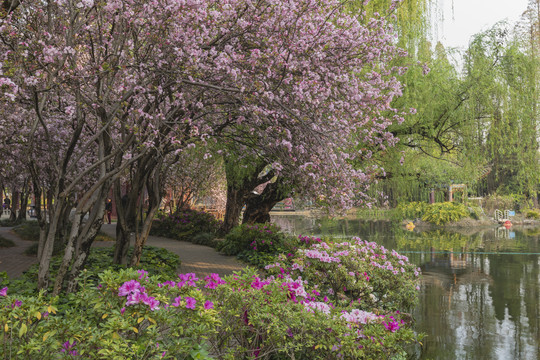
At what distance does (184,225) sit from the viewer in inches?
859

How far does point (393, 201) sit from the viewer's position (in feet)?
45.5

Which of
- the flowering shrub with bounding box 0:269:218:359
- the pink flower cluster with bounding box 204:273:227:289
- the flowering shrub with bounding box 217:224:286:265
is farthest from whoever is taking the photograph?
the flowering shrub with bounding box 217:224:286:265

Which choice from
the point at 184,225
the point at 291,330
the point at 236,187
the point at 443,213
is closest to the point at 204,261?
the point at 236,187

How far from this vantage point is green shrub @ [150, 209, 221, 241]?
2112 cm

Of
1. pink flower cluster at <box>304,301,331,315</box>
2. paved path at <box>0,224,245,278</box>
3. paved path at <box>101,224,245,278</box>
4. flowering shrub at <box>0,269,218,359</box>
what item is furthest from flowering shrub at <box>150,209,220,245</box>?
flowering shrub at <box>0,269,218,359</box>

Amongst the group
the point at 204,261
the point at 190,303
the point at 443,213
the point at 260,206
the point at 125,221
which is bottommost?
the point at 204,261

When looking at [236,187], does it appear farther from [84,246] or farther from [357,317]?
[357,317]

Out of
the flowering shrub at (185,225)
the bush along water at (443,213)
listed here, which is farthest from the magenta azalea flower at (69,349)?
the bush along water at (443,213)

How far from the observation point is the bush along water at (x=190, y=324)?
356 centimetres

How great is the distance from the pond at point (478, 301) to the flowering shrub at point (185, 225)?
24.1 ft

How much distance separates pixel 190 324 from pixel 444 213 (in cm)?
3580

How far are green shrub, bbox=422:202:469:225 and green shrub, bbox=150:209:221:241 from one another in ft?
69.9

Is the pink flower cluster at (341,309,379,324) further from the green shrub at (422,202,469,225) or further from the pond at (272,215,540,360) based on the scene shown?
the green shrub at (422,202,469,225)

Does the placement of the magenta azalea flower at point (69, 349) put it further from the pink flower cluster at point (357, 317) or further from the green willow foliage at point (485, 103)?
the green willow foliage at point (485, 103)
